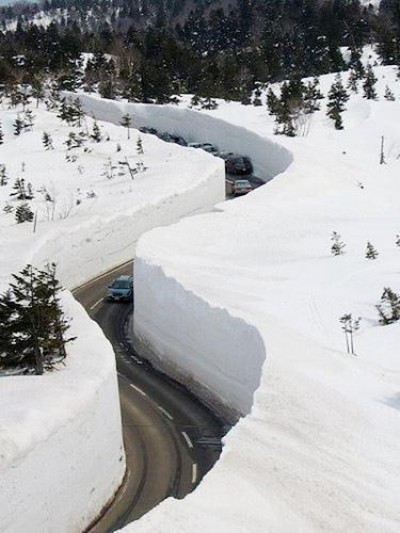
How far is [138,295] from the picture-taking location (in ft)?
107

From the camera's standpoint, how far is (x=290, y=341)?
75.4 feet

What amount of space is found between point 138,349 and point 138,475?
33.8 feet

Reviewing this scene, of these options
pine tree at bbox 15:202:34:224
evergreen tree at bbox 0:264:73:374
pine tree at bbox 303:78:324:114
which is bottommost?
pine tree at bbox 15:202:34:224

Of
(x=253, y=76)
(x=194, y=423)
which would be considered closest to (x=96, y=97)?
(x=253, y=76)

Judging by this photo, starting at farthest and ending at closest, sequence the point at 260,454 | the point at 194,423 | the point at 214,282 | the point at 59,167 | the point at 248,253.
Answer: the point at 59,167 → the point at 248,253 → the point at 214,282 → the point at 194,423 → the point at 260,454

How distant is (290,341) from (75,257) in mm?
18768

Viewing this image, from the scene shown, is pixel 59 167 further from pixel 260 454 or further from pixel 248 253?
pixel 260 454

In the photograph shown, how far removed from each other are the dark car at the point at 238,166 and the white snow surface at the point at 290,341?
219 inches

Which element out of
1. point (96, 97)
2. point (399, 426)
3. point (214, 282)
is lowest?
point (96, 97)

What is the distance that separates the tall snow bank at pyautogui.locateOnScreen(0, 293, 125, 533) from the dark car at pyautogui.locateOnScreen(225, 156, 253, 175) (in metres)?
38.0

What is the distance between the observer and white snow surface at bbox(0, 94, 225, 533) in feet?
54.8

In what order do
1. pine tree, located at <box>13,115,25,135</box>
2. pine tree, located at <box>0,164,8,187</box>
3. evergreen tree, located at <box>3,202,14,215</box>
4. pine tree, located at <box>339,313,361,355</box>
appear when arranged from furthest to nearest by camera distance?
pine tree, located at <box>13,115,25,135</box>, pine tree, located at <box>0,164,8,187</box>, evergreen tree, located at <box>3,202,14,215</box>, pine tree, located at <box>339,313,361,355</box>

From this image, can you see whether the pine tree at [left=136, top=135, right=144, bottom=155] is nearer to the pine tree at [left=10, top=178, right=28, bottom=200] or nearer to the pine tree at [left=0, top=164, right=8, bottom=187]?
the pine tree at [left=0, top=164, right=8, bottom=187]

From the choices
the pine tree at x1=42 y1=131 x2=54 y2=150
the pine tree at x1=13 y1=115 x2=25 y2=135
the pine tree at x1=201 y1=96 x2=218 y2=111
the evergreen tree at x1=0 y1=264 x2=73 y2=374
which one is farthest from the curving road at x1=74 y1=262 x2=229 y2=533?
the pine tree at x1=201 y1=96 x2=218 y2=111
